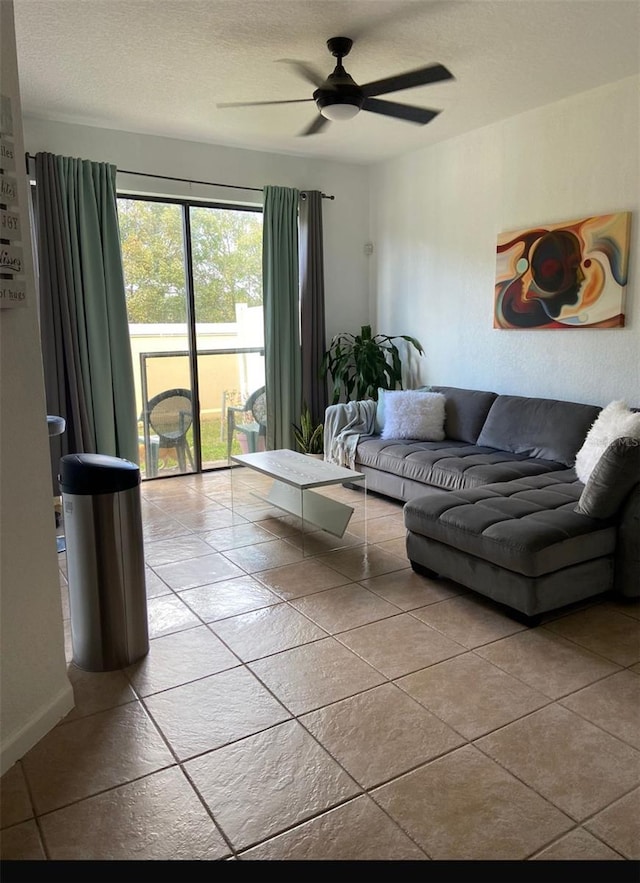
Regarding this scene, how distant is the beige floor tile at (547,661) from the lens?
7.65ft

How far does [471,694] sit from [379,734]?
41 centimetres

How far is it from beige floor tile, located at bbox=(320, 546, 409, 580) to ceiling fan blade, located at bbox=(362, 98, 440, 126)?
96.4 inches

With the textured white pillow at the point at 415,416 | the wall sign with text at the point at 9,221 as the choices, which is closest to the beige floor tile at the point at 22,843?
the wall sign with text at the point at 9,221

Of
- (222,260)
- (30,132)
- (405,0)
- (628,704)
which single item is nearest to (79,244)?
(30,132)

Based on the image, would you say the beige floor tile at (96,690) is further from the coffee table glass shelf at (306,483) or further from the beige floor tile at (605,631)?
the beige floor tile at (605,631)

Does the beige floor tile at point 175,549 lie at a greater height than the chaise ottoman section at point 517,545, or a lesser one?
lesser

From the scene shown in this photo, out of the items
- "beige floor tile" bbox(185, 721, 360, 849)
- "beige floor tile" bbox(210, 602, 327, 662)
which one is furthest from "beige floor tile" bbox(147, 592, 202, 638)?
"beige floor tile" bbox(185, 721, 360, 849)

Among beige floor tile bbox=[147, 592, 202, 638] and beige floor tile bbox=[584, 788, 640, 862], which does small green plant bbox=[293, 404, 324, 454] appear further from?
beige floor tile bbox=[584, 788, 640, 862]

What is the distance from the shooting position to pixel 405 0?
2.89 m

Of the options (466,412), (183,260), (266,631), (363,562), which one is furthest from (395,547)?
(183,260)

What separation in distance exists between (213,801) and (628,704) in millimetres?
1418

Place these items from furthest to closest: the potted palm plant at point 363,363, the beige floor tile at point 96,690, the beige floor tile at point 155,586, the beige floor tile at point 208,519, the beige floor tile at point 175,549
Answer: the potted palm plant at point 363,363 → the beige floor tile at point 208,519 → the beige floor tile at point 175,549 → the beige floor tile at point 155,586 → the beige floor tile at point 96,690

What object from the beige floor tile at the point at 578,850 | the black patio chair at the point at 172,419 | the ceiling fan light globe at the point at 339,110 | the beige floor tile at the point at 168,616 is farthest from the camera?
the black patio chair at the point at 172,419

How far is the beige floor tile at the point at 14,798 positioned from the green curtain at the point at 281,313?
4068 mm
